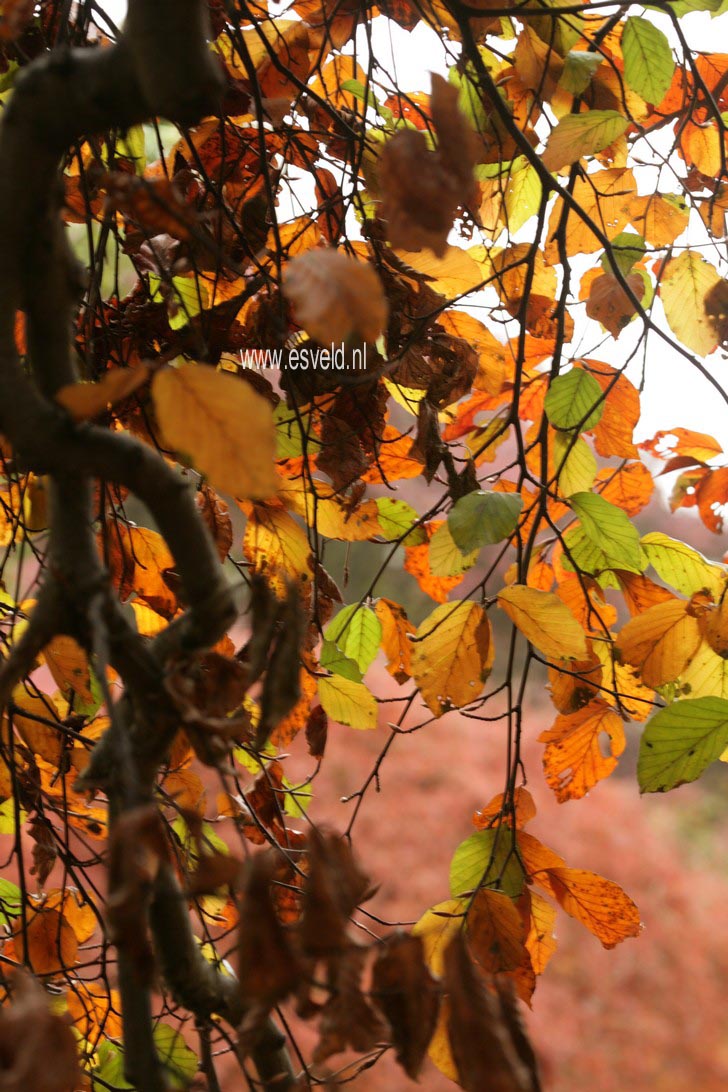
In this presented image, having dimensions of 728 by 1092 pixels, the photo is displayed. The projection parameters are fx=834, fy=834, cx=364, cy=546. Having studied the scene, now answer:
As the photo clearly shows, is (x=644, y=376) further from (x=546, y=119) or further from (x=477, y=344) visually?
(x=546, y=119)

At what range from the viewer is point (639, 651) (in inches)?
20.1

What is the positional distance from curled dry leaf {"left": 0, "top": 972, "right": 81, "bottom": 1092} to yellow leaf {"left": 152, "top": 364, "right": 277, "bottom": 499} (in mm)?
142

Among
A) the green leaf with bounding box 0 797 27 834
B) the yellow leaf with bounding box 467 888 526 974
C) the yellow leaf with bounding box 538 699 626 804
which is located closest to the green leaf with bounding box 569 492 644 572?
the yellow leaf with bounding box 538 699 626 804

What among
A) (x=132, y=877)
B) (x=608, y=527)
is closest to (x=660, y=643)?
(x=608, y=527)

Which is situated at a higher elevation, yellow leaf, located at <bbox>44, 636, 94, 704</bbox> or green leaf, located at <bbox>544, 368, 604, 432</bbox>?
green leaf, located at <bbox>544, 368, 604, 432</bbox>

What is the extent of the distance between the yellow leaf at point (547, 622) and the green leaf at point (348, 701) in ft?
0.44

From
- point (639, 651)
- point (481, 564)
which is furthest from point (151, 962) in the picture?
point (481, 564)

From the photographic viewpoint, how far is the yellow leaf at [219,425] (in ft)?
0.79

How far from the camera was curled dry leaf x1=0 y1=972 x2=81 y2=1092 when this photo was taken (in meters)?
0.19

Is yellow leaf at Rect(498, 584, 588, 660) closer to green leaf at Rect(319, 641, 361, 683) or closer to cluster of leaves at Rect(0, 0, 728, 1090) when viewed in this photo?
cluster of leaves at Rect(0, 0, 728, 1090)

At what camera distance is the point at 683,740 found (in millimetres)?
402

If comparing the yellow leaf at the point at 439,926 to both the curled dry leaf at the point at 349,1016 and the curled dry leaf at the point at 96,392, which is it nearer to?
the curled dry leaf at the point at 349,1016

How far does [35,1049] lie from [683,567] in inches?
19.2

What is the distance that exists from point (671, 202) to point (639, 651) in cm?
43
